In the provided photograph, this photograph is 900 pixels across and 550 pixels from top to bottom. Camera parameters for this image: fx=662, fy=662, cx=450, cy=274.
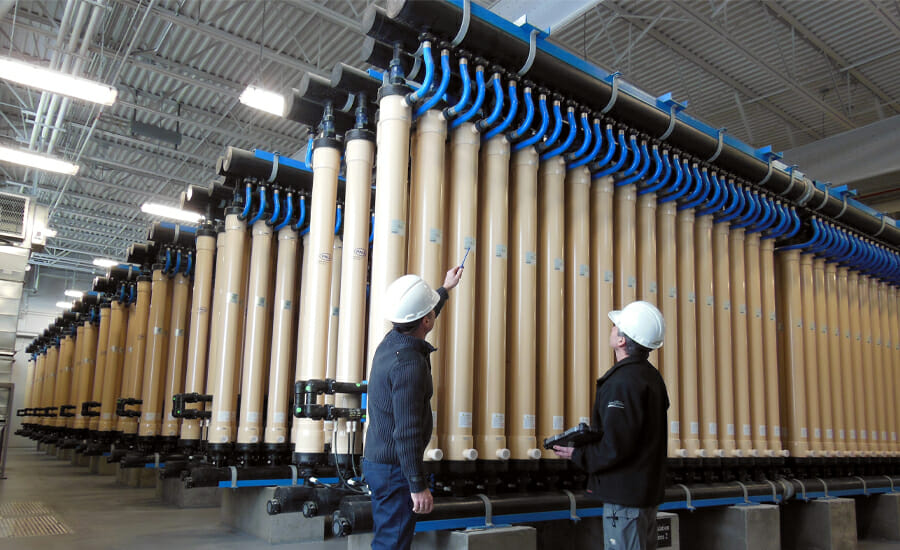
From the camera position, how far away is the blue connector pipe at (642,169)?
18.6ft

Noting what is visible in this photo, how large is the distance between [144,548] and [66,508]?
321cm

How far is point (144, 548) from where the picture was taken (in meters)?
5.82

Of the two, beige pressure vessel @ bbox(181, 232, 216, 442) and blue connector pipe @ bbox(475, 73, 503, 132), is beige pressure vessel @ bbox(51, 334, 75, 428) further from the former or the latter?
blue connector pipe @ bbox(475, 73, 503, 132)

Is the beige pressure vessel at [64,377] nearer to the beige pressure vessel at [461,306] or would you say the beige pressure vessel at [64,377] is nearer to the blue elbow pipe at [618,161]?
the beige pressure vessel at [461,306]

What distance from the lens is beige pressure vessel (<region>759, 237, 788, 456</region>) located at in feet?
22.2

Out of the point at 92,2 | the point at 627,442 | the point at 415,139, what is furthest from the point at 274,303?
the point at 92,2

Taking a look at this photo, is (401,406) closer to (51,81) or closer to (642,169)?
(642,169)

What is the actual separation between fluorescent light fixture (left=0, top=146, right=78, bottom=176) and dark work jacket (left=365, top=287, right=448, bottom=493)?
11100mm

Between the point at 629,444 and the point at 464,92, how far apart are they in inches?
100

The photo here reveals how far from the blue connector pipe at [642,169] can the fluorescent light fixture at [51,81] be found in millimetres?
7498

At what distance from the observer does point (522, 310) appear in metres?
4.77

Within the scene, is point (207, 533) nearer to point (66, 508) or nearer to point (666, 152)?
point (66, 508)

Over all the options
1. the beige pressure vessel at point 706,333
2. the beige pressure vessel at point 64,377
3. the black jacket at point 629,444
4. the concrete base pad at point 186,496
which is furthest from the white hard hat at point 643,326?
the beige pressure vessel at point 64,377

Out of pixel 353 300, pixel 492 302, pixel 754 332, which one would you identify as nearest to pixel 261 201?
pixel 353 300
